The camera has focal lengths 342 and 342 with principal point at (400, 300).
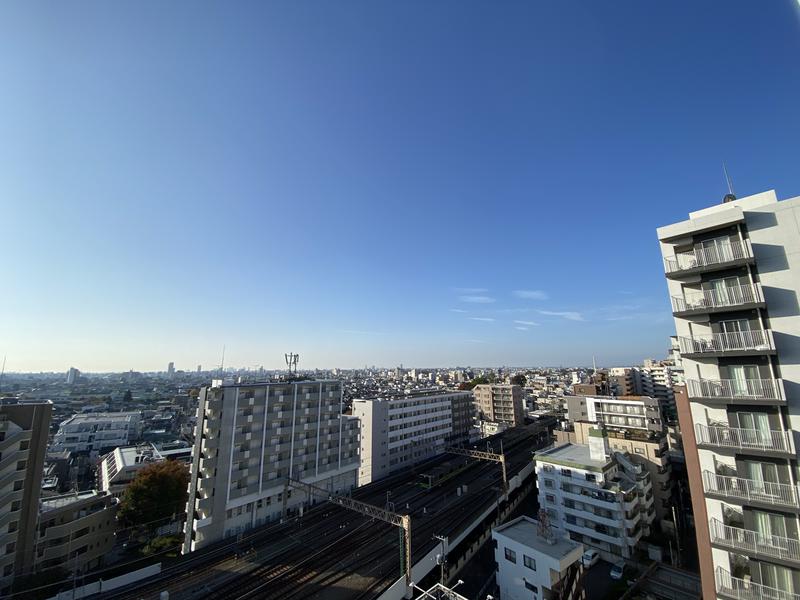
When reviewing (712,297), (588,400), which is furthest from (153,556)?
(588,400)

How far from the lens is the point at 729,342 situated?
13.9m

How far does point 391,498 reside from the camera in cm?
4316

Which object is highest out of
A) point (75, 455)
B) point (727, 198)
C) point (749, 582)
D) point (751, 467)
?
point (727, 198)

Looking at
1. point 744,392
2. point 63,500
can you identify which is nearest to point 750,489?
point 744,392

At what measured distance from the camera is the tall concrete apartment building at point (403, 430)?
55.0m

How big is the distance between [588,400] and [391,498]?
3337cm

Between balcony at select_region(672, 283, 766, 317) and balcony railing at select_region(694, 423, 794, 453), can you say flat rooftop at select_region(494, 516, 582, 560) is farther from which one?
balcony at select_region(672, 283, 766, 317)

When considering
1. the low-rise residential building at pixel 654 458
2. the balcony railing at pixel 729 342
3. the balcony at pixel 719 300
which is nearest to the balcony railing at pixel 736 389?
the balcony railing at pixel 729 342

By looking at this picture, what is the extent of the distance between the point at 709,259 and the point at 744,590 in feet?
41.6

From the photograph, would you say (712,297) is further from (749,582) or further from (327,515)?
(327,515)

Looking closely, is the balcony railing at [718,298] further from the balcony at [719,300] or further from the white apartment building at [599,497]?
the white apartment building at [599,497]

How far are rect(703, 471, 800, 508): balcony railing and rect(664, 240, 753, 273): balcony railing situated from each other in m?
8.42

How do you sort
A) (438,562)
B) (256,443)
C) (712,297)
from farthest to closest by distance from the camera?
(256,443) < (438,562) < (712,297)

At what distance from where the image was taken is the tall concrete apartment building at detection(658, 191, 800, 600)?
12.5 metres
